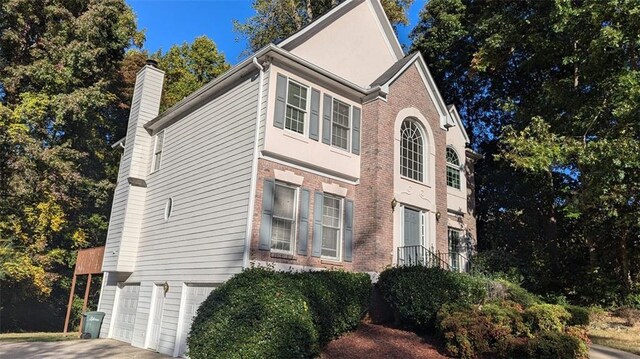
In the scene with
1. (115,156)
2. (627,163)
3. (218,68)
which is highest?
(218,68)

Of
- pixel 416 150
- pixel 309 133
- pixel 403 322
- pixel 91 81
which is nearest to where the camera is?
pixel 403 322

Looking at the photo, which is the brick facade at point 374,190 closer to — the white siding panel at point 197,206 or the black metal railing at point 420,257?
the black metal railing at point 420,257

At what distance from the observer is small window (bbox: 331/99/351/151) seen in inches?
499

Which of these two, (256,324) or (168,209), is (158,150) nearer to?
(168,209)

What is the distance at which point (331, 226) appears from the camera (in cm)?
1208

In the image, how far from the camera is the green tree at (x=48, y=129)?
19312mm

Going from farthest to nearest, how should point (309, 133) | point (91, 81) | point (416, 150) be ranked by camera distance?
1. point (91, 81)
2. point (416, 150)
3. point (309, 133)

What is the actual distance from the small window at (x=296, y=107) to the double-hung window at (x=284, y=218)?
1647 mm

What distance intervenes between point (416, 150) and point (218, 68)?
22.9 m

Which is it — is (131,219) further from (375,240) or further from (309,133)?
(375,240)

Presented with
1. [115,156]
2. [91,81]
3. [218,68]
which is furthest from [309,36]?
[218,68]

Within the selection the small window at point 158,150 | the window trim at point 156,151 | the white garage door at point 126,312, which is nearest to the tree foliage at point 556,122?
the window trim at point 156,151

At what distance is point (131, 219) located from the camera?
48.1ft

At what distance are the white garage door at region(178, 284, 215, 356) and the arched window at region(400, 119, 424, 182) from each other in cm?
669
